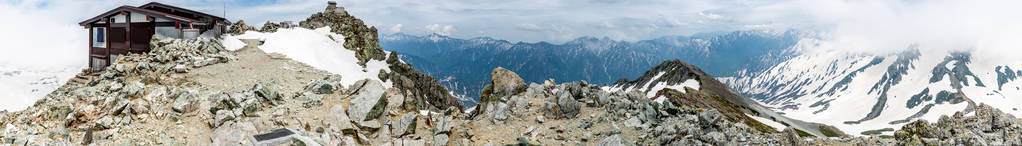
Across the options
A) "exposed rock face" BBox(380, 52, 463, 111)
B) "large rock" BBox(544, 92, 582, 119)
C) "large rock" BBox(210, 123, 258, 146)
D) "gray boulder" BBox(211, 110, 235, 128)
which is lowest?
"exposed rock face" BBox(380, 52, 463, 111)

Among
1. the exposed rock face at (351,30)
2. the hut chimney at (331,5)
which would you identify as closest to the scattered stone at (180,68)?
the exposed rock face at (351,30)

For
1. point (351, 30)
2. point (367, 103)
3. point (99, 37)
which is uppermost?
point (351, 30)

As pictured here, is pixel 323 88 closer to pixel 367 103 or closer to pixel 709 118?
pixel 367 103

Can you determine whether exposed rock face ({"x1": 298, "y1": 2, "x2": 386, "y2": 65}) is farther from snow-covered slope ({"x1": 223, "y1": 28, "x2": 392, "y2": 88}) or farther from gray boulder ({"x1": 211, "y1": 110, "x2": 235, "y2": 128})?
gray boulder ({"x1": 211, "y1": 110, "x2": 235, "y2": 128})

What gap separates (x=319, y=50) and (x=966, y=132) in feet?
154

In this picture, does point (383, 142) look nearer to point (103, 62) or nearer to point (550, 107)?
point (550, 107)

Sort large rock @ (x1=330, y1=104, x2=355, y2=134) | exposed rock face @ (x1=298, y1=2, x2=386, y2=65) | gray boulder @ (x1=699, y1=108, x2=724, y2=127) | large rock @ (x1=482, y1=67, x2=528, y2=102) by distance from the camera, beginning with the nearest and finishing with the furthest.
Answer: gray boulder @ (x1=699, y1=108, x2=724, y2=127), large rock @ (x1=330, y1=104, x2=355, y2=134), large rock @ (x1=482, y1=67, x2=528, y2=102), exposed rock face @ (x1=298, y1=2, x2=386, y2=65)

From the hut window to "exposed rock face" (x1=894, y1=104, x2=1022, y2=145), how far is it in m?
49.7

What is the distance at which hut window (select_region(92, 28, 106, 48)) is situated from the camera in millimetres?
36156

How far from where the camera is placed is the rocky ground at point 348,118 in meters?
16.8

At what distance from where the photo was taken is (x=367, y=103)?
21188 millimetres

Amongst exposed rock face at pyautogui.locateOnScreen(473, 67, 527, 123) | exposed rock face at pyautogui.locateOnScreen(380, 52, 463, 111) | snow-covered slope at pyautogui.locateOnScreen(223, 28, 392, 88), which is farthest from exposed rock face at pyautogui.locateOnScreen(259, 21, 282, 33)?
exposed rock face at pyautogui.locateOnScreen(473, 67, 527, 123)

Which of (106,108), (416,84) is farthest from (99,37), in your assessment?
(416,84)

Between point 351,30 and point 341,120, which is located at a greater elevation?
point 351,30
